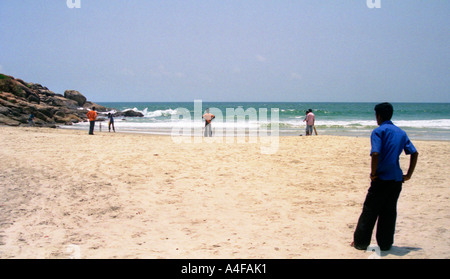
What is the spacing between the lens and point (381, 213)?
13.5 ft

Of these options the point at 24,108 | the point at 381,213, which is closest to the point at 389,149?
the point at 381,213

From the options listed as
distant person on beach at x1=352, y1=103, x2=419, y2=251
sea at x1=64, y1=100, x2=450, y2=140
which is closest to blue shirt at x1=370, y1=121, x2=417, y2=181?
distant person on beach at x1=352, y1=103, x2=419, y2=251

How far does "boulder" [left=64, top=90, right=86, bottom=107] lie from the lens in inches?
1978

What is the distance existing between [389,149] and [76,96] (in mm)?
52525

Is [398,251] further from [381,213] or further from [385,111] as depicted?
[385,111]

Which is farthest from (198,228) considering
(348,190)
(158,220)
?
(348,190)

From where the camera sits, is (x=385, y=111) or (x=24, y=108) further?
(x=24, y=108)

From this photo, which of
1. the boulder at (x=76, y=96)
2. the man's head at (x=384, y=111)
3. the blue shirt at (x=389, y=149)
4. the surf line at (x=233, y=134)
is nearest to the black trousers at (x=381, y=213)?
the blue shirt at (x=389, y=149)

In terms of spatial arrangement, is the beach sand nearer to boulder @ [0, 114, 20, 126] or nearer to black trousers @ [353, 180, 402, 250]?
black trousers @ [353, 180, 402, 250]

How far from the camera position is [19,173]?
777cm

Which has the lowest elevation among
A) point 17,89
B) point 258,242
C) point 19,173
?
point 258,242

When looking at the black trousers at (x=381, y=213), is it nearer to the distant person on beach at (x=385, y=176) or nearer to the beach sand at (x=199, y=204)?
the distant person on beach at (x=385, y=176)
